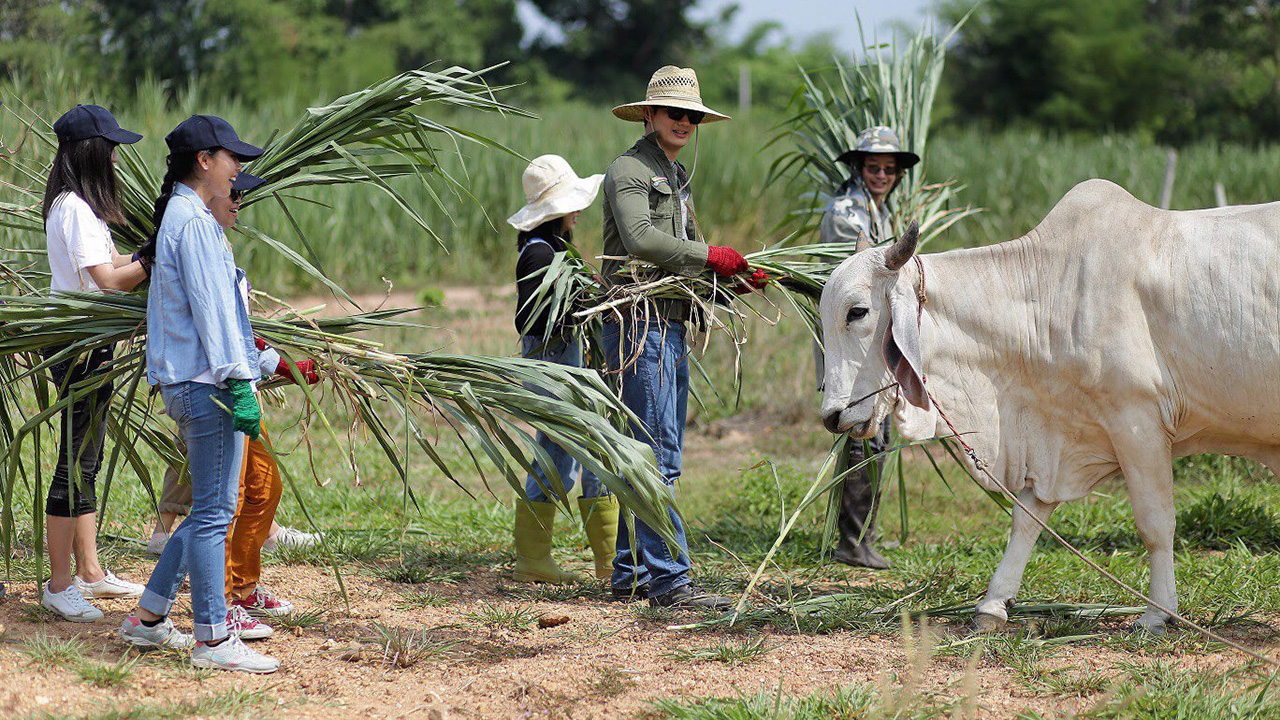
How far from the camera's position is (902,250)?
13.4 feet

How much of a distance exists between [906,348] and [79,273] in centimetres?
271

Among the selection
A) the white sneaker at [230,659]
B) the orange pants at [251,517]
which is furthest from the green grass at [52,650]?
the orange pants at [251,517]

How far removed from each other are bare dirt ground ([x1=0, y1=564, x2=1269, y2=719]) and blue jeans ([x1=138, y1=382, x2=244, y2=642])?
0.66 feet

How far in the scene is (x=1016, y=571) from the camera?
14.1 ft

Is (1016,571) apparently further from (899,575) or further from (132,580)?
(132,580)

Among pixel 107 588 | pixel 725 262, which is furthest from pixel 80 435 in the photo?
pixel 725 262

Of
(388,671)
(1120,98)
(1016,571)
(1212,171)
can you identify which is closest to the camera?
(388,671)

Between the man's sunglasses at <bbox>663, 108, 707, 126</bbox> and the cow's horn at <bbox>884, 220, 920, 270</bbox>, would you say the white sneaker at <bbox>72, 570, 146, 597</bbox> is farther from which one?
the cow's horn at <bbox>884, 220, 920, 270</bbox>

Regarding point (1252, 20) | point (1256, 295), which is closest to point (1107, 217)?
point (1256, 295)

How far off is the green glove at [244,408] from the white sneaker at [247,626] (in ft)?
2.35

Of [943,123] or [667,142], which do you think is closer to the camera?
[667,142]

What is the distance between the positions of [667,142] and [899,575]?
2069 millimetres

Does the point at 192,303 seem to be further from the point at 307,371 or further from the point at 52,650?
the point at 52,650

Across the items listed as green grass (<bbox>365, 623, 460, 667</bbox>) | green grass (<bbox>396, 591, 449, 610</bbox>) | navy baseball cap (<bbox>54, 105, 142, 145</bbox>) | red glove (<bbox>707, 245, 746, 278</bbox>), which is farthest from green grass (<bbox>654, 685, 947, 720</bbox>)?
navy baseball cap (<bbox>54, 105, 142, 145</bbox>)
